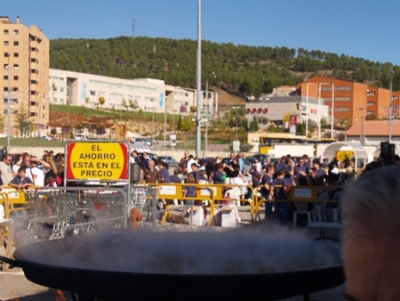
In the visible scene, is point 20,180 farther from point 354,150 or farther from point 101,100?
point 101,100

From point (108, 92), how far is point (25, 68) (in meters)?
46.6

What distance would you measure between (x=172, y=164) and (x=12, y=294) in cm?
4321

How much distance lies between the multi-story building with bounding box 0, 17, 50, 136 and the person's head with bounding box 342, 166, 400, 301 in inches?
4274

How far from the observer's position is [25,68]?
11650cm

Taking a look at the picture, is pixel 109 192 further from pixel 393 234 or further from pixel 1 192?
pixel 393 234

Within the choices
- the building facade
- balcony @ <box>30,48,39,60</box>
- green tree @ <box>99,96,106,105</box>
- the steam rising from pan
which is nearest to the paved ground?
the steam rising from pan

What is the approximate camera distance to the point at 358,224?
164cm

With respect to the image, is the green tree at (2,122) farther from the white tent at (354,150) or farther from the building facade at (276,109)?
the white tent at (354,150)

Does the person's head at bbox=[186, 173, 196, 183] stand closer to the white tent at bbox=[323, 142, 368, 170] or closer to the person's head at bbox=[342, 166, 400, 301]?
the person's head at bbox=[342, 166, 400, 301]

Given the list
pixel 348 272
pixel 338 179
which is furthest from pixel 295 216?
pixel 348 272

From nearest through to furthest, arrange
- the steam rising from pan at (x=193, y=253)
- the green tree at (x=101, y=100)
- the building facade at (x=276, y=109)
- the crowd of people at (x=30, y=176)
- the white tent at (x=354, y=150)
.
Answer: the steam rising from pan at (x=193, y=253) → the crowd of people at (x=30, y=176) → the white tent at (x=354, y=150) → the building facade at (x=276, y=109) → the green tree at (x=101, y=100)

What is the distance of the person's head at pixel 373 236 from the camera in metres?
1.57

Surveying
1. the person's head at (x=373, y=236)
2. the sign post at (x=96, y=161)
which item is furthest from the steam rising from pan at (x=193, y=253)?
the sign post at (x=96, y=161)

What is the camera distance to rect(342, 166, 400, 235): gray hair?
158 cm
